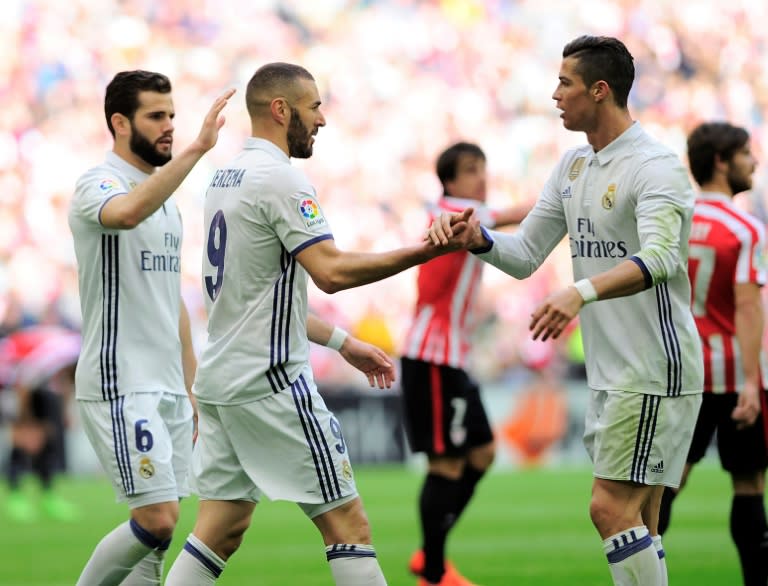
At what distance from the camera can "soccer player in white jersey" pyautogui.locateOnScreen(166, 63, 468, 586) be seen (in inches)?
193

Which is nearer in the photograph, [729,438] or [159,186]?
[159,186]

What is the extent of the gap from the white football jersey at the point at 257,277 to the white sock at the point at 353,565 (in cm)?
64

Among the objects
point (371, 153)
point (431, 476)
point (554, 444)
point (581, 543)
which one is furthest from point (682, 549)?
point (371, 153)

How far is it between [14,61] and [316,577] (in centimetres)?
1915

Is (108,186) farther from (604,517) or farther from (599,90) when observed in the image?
(604,517)

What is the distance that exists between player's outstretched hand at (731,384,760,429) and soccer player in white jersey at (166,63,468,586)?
2.50 metres

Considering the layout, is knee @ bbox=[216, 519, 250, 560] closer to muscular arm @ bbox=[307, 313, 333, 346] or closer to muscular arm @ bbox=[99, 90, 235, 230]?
muscular arm @ bbox=[307, 313, 333, 346]

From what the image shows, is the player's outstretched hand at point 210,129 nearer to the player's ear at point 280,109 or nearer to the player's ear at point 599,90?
the player's ear at point 280,109

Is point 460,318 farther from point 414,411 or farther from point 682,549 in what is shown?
point 682,549

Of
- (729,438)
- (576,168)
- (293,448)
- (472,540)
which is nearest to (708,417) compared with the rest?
(729,438)

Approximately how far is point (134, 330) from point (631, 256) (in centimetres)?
219

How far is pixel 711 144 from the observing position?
7.02m

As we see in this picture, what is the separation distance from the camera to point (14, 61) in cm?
2558

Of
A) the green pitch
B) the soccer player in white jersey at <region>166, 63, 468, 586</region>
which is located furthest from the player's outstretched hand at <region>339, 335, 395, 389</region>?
the green pitch
